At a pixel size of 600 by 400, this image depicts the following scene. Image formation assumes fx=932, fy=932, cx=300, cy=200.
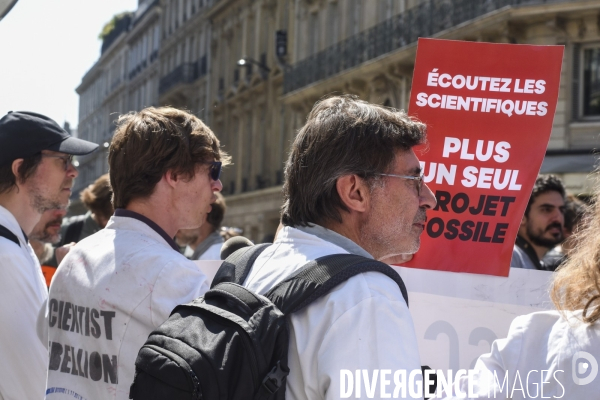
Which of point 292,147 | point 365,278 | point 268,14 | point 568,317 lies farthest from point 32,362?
point 268,14

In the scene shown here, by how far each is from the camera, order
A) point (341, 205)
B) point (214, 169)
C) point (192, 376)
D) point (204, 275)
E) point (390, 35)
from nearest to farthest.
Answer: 1. point (192, 376)
2. point (341, 205)
3. point (204, 275)
4. point (214, 169)
5. point (390, 35)

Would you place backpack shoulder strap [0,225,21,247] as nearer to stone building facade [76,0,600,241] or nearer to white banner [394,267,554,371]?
white banner [394,267,554,371]

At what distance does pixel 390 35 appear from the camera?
23.7 m

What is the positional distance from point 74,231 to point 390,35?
1819cm

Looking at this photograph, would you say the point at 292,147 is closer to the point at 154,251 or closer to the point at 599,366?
the point at 154,251

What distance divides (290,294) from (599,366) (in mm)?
723

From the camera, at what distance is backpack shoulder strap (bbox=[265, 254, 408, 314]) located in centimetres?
198

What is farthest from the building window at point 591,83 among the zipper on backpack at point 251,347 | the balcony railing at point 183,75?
the balcony railing at point 183,75

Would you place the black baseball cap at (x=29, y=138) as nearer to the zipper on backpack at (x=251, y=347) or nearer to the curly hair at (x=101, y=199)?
the zipper on backpack at (x=251, y=347)

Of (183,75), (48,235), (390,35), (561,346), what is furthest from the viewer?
(183,75)

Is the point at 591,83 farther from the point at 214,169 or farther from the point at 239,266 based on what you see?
the point at 239,266

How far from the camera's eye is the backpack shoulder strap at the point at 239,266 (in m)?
2.30

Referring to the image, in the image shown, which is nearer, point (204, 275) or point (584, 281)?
point (584, 281)

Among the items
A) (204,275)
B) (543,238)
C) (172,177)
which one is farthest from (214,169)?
(543,238)
